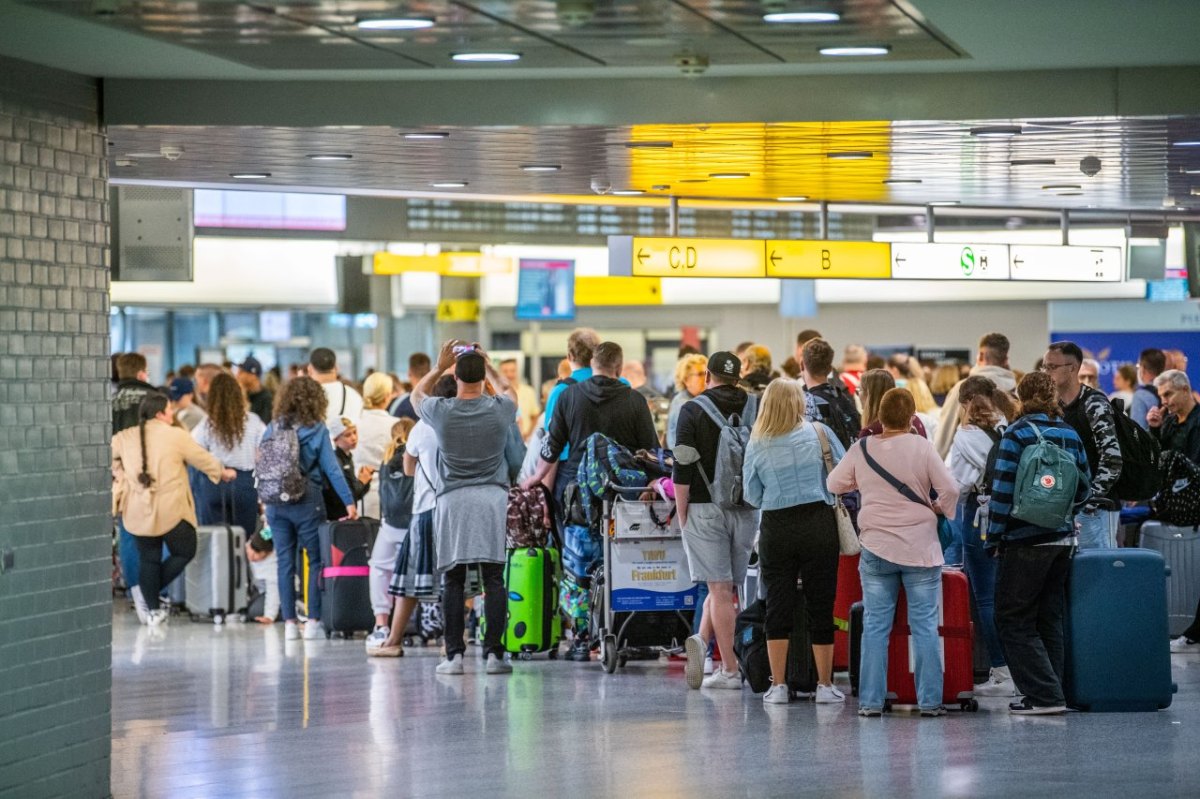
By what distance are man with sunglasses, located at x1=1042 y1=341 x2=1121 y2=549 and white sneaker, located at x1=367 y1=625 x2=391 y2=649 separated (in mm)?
4501

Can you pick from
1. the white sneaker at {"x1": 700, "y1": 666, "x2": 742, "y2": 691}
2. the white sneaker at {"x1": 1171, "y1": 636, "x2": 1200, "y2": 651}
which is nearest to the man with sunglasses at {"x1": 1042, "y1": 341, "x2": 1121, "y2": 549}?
the white sneaker at {"x1": 700, "y1": 666, "x2": 742, "y2": 691}

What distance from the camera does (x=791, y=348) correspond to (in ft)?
84.4

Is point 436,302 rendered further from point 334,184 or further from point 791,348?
point 334,184

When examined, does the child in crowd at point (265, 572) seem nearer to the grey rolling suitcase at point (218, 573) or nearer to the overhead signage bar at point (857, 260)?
the grey rolling suitcase at point (218, 573)

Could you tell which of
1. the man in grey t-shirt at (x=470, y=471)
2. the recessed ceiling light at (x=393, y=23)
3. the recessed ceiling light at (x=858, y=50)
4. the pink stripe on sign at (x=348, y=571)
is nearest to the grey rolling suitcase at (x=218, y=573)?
the pink stripe on sign at (x=348, y=571)

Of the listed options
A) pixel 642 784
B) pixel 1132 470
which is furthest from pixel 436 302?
pixel 642 784

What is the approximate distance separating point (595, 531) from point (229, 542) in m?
4.12

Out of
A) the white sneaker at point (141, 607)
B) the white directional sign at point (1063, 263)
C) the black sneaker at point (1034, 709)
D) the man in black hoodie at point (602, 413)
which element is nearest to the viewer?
the black sneaker at point (1034, 709)

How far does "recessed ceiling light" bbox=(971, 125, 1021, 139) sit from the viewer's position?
8664 millimetres

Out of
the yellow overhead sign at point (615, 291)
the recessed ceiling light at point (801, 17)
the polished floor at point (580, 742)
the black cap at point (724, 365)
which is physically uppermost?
the yellow overhead sign at point (615, 291)

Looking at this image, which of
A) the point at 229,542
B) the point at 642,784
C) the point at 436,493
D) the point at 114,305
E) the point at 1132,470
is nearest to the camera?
the point at 642,784

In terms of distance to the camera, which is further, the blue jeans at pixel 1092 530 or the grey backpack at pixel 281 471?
the grey backpack at pixel 281 471

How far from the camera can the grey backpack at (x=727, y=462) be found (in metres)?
9.55

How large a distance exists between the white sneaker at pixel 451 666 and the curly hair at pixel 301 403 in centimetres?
257
